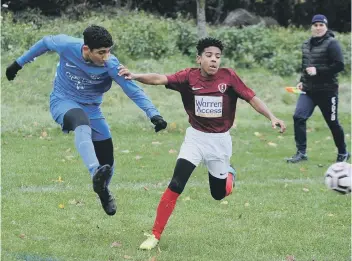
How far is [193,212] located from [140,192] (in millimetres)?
1084

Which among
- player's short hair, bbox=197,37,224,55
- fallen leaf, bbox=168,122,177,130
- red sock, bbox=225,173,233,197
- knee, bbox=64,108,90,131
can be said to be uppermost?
player's short hair, bbox=197,37,224,55

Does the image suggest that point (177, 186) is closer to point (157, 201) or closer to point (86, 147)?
point (86, 147)

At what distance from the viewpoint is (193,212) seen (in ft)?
24.4

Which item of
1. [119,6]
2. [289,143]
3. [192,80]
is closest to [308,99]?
[289,143]

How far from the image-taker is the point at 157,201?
7.93m

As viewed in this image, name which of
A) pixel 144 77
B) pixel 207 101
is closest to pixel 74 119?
pixel 144 77

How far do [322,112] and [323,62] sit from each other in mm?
761

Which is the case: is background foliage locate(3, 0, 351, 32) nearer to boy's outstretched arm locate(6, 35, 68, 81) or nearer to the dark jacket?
the dark jacket

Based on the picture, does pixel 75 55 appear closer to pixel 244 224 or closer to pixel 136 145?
pixel 244 224

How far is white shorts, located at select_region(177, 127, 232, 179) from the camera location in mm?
6195

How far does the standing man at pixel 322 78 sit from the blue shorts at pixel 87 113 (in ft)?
14.2

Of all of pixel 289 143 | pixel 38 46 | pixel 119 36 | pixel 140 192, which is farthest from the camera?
pixel 119 36

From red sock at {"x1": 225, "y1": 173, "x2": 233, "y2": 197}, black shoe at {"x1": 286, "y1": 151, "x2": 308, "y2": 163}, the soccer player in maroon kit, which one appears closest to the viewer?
the soccer player in maroon kit

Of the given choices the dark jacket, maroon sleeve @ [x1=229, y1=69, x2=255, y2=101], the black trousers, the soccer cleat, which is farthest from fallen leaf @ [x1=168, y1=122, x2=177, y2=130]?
the soccer cleat
